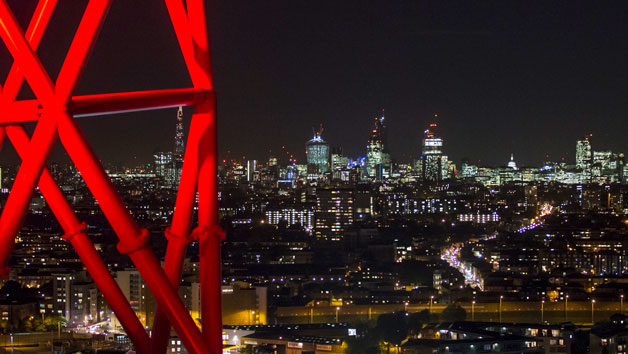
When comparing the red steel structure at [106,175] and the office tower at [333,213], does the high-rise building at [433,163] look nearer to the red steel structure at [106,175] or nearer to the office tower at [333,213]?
the office tower at [333,213]

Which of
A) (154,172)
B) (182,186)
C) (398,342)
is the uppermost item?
(154,172)

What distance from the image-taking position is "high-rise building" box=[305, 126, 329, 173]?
78.4ft

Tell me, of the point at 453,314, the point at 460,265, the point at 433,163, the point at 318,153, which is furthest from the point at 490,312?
the point at 433,163

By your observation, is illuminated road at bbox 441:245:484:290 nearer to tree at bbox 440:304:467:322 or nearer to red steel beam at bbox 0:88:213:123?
tree at bbox 440:304:467:322

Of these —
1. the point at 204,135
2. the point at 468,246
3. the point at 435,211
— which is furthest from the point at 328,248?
the point at 204,135

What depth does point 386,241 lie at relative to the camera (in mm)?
16812

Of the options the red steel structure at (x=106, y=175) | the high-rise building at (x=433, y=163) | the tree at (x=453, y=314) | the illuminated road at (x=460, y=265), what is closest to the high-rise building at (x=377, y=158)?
the high-rise building at (x=433, y=163)

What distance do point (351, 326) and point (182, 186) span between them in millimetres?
7170

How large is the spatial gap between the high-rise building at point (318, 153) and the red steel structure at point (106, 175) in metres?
21.0

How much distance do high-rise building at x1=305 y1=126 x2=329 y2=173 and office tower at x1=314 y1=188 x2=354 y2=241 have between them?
1.33m

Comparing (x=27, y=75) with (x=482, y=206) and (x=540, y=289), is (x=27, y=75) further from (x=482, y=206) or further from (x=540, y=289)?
(x=482, y=206)

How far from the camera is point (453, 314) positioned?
948 cm

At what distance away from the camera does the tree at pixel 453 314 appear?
9.25 meters

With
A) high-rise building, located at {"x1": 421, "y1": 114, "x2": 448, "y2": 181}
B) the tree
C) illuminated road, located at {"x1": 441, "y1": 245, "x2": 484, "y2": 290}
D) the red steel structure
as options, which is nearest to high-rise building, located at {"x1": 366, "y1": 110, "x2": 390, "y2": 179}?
high-rise building, located at {"x1": 421, "y1": 114, "x2": 448, "y2": 181}
